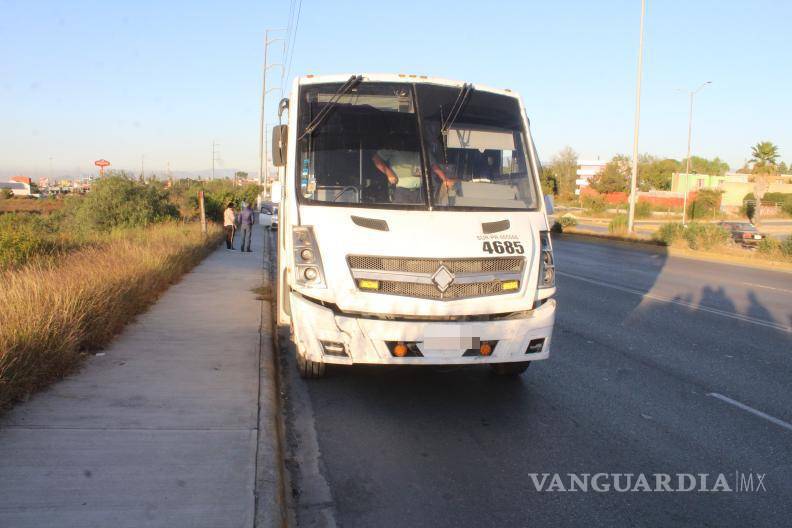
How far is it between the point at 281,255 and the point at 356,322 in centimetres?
207

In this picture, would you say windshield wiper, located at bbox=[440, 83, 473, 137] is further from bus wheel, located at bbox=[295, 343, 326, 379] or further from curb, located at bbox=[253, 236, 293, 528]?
curb, located at bbox=[253, 236, 293, 528]

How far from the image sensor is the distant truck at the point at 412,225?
5531 mm

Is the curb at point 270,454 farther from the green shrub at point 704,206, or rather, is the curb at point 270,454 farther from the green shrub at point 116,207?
the green shrub at point 704,206

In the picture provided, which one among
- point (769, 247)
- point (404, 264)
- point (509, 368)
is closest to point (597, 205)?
point (769, 247)

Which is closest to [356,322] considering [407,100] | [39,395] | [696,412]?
[407,100]

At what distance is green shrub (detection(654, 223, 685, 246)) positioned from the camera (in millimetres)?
28655

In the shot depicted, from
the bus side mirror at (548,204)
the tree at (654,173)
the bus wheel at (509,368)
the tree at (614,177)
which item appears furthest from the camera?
the tree at (654,173)

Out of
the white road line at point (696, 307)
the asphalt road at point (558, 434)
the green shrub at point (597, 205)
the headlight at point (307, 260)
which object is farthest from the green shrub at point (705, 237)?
the green shrub at point (597, 205)

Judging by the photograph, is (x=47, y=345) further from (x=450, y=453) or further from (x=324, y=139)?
(x=450, y=453)

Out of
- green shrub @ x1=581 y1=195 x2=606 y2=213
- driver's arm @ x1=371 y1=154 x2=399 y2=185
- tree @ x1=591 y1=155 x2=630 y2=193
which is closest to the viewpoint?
driver's arm @ x1=371 y1=154 x2=399 y2=185

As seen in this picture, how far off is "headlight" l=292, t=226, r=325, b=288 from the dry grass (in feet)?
7.53

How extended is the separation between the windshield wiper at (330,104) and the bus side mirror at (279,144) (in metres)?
0.38

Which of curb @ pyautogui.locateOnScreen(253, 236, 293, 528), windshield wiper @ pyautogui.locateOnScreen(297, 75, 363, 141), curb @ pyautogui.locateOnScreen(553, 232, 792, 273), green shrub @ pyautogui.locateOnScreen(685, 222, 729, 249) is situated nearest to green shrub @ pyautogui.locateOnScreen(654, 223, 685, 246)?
curb @ pyautogui.locateOnScreen(553, 232, 792, 273)

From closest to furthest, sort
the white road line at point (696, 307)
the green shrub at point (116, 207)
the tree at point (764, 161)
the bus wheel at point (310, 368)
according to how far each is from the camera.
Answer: the bus wheel at point (310, 368)
the white road line at point (696, 307)
the green shrub at point (116, 207)
the tree at point (764, 161)
